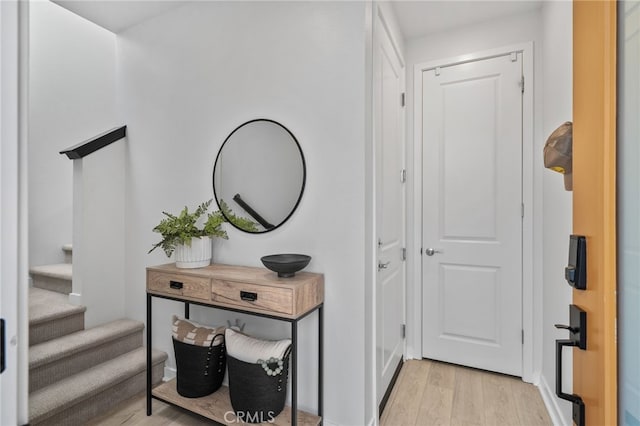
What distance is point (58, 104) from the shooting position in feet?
9.82

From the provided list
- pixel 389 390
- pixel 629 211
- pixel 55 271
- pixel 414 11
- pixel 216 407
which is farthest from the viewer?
pixel 55 271

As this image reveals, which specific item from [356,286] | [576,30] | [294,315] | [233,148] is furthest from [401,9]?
[294,315]

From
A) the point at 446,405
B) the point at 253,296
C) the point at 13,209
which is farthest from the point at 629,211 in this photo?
the point at 446,405

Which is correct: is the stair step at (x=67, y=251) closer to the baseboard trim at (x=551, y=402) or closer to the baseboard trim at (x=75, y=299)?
A: the baseboard trim at (x=75, y=299)

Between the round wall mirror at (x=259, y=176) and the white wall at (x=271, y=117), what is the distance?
0.06m

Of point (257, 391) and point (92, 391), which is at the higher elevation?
point (257, 391)

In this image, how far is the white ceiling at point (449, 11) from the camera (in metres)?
2.25

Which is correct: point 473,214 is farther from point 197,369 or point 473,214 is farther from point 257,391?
point 197,369

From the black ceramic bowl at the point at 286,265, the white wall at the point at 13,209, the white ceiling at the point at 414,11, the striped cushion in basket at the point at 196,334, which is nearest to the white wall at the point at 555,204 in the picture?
the white ceiling at the point at 414,11

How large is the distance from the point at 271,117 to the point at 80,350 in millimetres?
1961

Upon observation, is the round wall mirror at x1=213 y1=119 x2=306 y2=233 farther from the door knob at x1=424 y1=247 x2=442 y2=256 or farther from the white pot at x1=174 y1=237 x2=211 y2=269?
the door knob at x1=424 y1=247 x2=442 y2=256

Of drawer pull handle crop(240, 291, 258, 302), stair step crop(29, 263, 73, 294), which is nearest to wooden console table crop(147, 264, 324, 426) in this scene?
drawer pull handle crop(240, 291, 258, 302)

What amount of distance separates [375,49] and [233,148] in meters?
1.08

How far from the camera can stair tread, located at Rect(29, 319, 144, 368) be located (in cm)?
193
